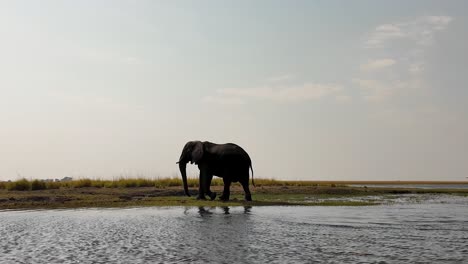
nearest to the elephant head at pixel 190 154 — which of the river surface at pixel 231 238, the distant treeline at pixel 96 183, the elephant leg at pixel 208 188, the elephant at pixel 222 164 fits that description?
the elephant at pixel 222 164

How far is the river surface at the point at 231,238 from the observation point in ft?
31.8

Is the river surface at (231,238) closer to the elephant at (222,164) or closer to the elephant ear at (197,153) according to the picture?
the elephant at (222,164)

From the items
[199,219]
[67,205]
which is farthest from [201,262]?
[67,205]

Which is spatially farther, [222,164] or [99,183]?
[99,183]

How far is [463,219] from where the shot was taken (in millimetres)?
17984

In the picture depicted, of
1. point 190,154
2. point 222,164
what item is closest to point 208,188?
point 222,164

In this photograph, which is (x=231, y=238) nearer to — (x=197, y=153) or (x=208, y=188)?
(x=208, y=188)

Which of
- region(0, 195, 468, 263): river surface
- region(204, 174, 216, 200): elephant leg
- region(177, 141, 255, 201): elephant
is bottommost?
region(0, 195, 468, 263): river surface

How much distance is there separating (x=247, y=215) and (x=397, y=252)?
8.57 m

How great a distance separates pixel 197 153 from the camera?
27.8 m

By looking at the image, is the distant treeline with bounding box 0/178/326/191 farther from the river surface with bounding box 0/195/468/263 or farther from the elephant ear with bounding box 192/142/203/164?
the river surface with bounding box 0/195/468/263

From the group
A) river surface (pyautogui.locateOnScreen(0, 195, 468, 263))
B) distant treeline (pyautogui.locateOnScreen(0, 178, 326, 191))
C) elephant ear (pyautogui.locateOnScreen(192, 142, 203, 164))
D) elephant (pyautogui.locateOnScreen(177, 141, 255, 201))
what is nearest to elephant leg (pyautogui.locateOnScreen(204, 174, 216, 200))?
elephant (pyautogui.locateOnScreen(177, 141, 255, 201))

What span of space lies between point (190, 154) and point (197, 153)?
1.63m

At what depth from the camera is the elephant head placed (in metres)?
27.8
